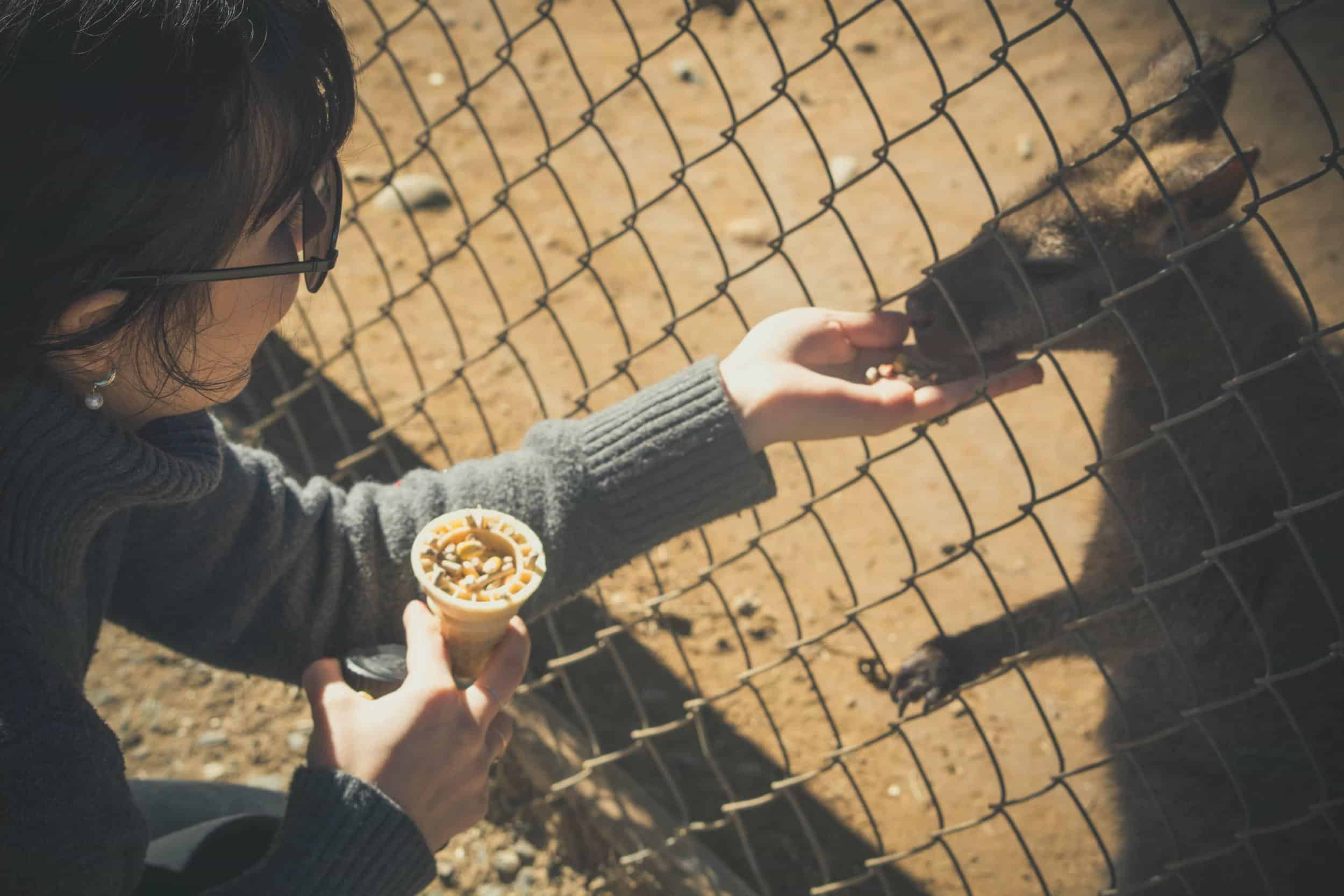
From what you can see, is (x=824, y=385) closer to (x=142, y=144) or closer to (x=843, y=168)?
(x=142, y=144)

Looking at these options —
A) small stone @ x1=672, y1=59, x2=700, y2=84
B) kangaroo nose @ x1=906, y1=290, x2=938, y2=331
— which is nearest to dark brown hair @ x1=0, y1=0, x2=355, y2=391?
kangaroo nose @ x1=906, y1=290, x2=938, y2=331

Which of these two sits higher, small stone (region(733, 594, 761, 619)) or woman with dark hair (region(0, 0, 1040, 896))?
woman with dark hair (region(0, 0, 1040, 896))

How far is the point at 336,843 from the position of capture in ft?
4.71

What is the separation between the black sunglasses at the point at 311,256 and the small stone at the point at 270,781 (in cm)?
170

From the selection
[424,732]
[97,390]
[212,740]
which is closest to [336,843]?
[424,732]

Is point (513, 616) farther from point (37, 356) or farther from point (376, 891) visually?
point (37, 356)

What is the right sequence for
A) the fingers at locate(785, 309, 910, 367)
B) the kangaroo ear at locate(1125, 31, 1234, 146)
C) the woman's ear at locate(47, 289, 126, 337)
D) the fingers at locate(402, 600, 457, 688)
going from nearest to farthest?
1. the woman's ear at locate(47, 289, 126, 337)
2. the fingers at locate(402, 600, 457, 688)
3. the fingers at locate(785, 309, 910, 367)
4. the kangaroo ear at locate(1125, 31, 1234, 146)

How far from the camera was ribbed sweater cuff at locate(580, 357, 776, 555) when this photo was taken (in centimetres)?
179

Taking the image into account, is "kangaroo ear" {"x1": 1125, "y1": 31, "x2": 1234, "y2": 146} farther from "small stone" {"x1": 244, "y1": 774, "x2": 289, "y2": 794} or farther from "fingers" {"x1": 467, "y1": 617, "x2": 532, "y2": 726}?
"small stone" {"x1": 244, "y1": 774, "x2": 289, "y2": 794}

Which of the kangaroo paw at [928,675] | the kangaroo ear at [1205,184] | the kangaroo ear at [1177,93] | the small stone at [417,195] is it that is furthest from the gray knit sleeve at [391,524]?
the small stone at [417,195]

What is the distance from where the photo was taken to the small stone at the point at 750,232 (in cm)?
414

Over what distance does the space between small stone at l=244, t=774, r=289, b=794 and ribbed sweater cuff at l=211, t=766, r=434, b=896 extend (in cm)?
123

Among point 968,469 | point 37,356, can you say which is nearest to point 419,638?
point 37,356

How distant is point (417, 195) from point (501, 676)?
3061 millimetres
